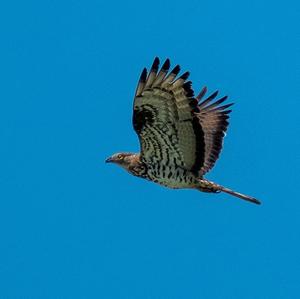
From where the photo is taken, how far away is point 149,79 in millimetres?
14727

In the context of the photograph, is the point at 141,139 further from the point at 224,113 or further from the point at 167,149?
the point at 224,113

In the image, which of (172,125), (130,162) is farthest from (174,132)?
(130,162)

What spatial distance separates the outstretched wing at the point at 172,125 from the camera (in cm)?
1486

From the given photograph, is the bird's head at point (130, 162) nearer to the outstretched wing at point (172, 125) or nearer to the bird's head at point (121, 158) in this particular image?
the bird's head at point (121, 158)

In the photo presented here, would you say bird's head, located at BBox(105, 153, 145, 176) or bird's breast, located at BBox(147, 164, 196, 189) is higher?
bird's head, located at BBox(105, 153, 145, 176)

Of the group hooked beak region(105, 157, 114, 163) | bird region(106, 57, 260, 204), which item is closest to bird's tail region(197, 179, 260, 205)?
bird region(106, 57, 260, 204)

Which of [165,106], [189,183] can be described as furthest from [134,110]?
[189,183]

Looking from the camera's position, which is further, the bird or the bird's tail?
the bird's tail

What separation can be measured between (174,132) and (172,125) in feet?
0.58

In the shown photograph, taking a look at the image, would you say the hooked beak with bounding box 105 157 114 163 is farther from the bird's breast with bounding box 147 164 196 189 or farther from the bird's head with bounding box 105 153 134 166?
the bird's breast with bounding box 147 164 196 189

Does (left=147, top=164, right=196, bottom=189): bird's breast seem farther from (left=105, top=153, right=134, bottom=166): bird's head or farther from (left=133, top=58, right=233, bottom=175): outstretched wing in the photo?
(left=105, top=153, right=134, bottom=166): bird's head

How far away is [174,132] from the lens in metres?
15.8

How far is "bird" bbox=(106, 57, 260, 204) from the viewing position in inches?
587

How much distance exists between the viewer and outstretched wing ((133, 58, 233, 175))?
48.8ft
